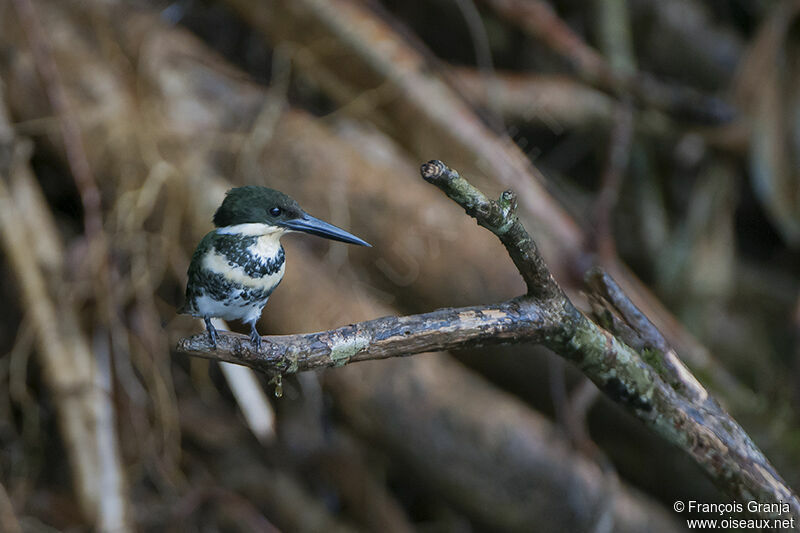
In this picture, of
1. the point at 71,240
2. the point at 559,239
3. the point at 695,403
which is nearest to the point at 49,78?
the point at 71,240

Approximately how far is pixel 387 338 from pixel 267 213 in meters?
0.21

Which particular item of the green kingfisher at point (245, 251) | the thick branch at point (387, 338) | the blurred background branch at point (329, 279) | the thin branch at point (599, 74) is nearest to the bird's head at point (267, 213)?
the green kingfisher at point (245, 251)

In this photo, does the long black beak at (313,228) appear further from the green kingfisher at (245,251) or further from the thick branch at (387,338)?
the thick branch at (387,338)

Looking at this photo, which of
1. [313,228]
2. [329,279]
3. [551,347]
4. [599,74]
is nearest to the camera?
[313,228]

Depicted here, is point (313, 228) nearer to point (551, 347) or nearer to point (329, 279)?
point (551, 347)

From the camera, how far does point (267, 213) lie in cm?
80

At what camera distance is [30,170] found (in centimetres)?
249

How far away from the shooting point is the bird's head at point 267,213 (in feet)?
2.57

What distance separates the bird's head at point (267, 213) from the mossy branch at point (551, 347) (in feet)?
0.42

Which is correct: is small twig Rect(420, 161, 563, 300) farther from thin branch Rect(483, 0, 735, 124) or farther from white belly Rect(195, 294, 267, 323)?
thin branch Rect(483, 0, 735, 124)

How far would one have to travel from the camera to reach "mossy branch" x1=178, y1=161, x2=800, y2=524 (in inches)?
32.4

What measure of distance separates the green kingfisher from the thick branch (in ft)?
0.06

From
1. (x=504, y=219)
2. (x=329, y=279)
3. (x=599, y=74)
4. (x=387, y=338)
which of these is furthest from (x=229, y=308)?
(x=599, y=74)

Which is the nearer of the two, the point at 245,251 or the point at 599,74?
the point at 245,251
